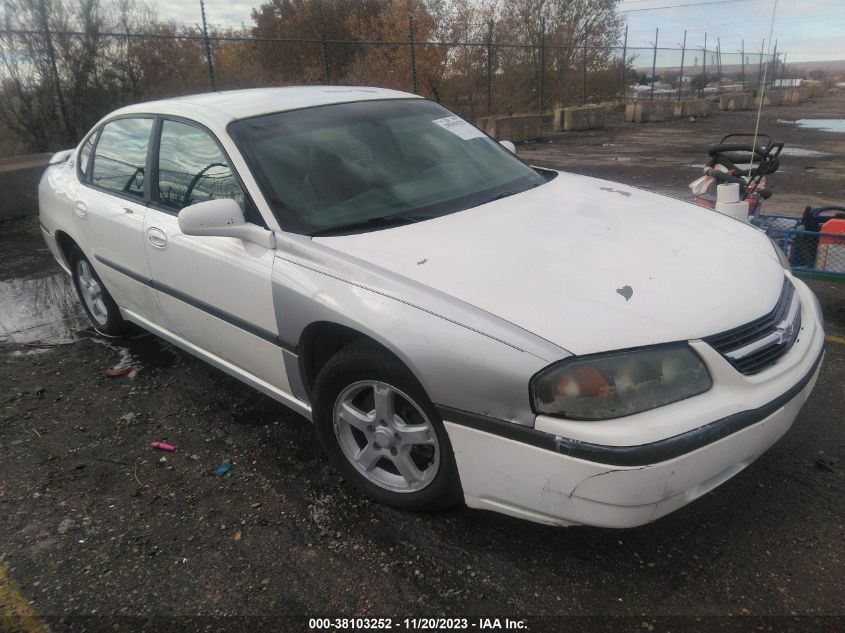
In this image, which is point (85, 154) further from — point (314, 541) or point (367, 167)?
A: point (314, 541)

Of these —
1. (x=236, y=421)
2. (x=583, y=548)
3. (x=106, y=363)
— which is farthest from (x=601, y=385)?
(x=106, y=363)

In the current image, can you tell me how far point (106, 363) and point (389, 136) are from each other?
2401 mm

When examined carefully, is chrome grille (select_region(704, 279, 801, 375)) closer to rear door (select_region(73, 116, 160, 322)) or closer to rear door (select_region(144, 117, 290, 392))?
rear door (select_region(144, 117, 290, 392))

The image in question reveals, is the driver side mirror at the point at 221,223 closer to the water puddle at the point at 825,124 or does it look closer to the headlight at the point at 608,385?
the headlight at the point at 608,385

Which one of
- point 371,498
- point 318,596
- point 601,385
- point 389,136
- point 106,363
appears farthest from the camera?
point 106,363

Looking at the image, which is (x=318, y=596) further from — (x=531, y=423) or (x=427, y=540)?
(x=531, y=423)

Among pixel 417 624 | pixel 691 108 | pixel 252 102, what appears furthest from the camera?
pixel 691 108

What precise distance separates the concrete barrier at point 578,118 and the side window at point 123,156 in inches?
600

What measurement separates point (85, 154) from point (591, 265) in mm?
3679

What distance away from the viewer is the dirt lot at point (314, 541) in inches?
84.3

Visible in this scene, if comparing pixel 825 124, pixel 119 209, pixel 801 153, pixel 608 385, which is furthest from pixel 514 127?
pixel 608 385

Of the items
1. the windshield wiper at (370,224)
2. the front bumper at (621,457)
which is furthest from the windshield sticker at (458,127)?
the front bumper at (621,457)

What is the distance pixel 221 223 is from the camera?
108 inches

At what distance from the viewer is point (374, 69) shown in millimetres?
18859
